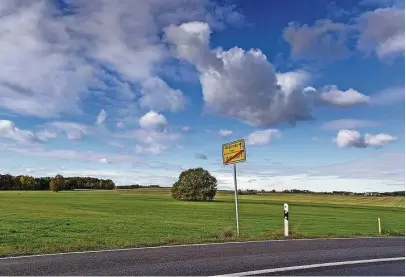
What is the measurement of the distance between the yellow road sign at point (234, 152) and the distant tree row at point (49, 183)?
142 m

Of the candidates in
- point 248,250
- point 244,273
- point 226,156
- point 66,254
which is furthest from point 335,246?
point 66,254

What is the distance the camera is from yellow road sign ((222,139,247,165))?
48.9 feet

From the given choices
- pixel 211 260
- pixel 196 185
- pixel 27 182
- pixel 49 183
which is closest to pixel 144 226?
pixel 211 260

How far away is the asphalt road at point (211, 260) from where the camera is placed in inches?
304

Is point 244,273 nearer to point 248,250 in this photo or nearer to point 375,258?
point 248,250

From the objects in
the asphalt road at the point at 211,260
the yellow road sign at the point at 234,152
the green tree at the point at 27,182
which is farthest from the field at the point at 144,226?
the green tree at the point at 27,182

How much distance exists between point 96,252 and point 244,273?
12.9ft

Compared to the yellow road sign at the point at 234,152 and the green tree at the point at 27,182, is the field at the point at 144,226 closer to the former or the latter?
the yellow road sign at the point at 234,152

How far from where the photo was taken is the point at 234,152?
49.9 ft

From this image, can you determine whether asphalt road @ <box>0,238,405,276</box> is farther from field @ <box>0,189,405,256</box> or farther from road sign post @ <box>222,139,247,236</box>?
road sign post @ <box>222,139,247,236</box>

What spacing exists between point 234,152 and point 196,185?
228 ft

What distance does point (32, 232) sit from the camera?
1021 inches

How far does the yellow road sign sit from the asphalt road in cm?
421

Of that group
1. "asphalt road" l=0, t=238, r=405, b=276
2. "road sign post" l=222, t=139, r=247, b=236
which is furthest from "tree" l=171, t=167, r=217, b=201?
"asphalt road" l=0, t=238, r=405, b=276
